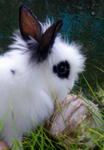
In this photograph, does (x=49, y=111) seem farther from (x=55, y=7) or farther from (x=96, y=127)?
(x=55, y=7)

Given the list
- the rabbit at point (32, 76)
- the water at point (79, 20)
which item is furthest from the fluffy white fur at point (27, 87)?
the water at point (79, 20)

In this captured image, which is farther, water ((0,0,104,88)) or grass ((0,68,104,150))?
water ((0,0,104,88))

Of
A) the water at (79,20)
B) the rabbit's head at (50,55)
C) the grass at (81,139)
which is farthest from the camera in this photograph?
the water at (79,20)

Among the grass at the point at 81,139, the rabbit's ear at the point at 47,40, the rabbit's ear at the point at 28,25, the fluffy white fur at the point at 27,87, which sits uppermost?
the rabbit's ear at the point at 28,25

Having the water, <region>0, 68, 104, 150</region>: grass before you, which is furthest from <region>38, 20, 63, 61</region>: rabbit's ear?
the water

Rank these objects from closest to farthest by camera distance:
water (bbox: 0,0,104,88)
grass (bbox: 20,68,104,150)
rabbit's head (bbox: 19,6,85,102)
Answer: grass (bbox: 20,68,104,150)
rabbit's head (bbox: 19,6,85,102)
water (bbox: 0,0,104,88)

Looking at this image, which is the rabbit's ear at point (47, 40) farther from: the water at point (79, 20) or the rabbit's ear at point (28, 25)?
the water at point (79, 20)

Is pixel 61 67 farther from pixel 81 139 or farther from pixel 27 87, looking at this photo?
pixel 81 139

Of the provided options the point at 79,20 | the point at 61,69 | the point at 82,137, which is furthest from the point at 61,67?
the point at 79,20

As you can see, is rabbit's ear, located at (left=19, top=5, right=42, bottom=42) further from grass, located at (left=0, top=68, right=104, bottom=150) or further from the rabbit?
grass, located at (left=0, top=68, right=104, bottom=150)
